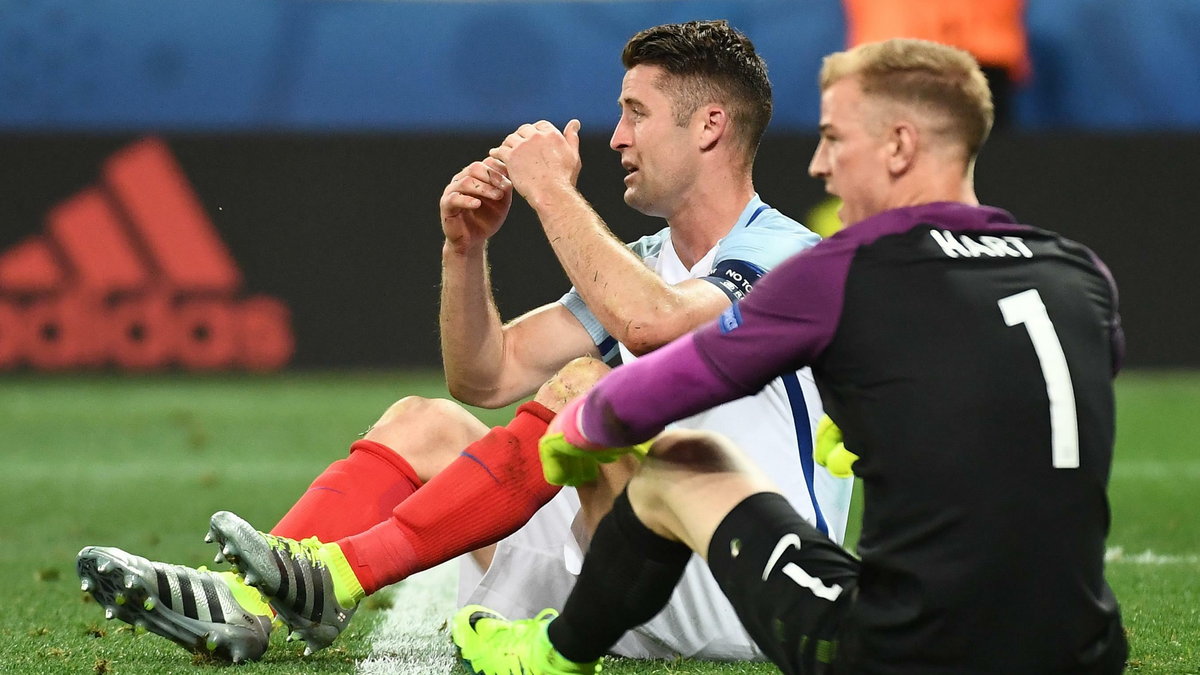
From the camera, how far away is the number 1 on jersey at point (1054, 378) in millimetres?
2166

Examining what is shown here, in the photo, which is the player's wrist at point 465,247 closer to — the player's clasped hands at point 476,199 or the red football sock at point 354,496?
the player's clasped hands at point 476,199

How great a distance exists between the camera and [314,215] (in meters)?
10.9

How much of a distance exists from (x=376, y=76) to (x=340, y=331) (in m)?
4.92

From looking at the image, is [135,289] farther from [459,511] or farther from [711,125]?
[459,511]

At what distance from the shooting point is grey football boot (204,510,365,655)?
2.89m

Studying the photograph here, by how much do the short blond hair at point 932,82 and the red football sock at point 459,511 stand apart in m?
1.02

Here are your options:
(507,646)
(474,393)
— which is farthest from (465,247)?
(507,646)

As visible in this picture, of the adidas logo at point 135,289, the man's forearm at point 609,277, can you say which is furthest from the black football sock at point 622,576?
the adidas logo at point 135,289

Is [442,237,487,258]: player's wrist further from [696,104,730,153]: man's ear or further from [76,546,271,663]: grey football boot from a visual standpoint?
[76,546,271,663]: grey football boot

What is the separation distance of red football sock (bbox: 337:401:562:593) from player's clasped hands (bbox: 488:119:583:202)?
0.49m

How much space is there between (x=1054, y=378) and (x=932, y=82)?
48 centimetres

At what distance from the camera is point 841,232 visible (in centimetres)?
225

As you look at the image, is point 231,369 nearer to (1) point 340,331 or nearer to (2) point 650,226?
(1) point 340,331

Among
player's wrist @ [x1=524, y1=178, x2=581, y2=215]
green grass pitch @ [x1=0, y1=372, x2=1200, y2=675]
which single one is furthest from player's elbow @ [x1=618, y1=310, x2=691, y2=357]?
green grass pitch @ [x1=0, y1=372, x2=1200, y2=675]
